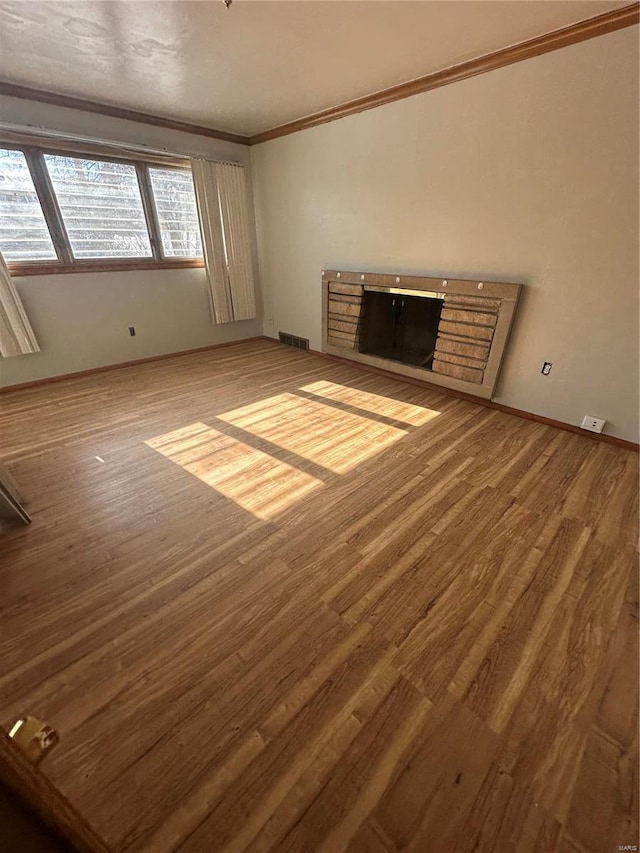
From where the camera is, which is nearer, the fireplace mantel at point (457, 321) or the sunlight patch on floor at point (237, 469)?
the sunlight patch on floor at point (237, 469)

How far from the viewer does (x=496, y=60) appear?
224 centimetres

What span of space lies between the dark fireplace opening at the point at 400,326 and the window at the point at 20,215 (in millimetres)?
3048

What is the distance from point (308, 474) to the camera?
2119mm

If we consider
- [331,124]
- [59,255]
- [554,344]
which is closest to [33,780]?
[554,344]

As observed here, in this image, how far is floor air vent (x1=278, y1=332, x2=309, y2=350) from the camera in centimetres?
446

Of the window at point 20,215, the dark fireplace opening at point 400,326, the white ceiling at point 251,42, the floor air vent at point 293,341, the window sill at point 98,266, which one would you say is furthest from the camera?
the floor air vent at point 293,341

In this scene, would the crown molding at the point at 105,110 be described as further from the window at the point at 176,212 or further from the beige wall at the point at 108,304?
the window at the point at 176,212

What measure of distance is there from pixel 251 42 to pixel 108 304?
258cm

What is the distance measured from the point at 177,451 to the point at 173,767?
5.64 feet

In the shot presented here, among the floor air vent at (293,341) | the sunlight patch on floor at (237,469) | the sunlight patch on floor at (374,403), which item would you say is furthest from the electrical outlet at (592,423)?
the floor air vent at (293,341)

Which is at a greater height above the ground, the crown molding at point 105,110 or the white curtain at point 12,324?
the crown molding at point 105,110

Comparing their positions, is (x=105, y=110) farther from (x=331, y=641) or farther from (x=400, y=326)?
(x=331, y=641)

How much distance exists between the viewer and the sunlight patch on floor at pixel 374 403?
2.84 metres

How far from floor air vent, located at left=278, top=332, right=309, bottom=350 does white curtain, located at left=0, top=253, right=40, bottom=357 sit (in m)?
2.68
